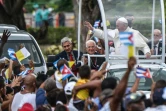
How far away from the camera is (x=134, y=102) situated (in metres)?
8.51

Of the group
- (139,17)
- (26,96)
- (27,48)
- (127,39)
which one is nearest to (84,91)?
(127,39)

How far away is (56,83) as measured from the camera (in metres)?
11.8

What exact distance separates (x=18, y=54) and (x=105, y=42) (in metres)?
1.83

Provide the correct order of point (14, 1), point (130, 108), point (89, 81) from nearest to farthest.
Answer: point (130, 108)
point (89, 81)
point (14, 1)

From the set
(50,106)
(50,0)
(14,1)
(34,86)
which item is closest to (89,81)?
(50,106)

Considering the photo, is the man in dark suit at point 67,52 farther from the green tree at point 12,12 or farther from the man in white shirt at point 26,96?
the green tree at point 12,12

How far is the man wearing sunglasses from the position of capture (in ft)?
27.7

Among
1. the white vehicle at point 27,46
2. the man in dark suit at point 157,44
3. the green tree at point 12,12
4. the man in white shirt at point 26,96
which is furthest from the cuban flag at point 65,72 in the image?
the green tree at point 12,12

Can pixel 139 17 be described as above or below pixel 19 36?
above

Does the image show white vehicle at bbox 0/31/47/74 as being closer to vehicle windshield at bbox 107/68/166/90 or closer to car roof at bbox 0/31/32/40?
car roof at bbox 0/31/32/40

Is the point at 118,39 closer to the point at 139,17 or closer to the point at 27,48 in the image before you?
the point at 139,17

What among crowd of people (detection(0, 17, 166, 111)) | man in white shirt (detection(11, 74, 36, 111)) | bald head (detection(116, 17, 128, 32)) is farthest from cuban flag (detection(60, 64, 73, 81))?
bald head (detection(116, 17, 128, 32))

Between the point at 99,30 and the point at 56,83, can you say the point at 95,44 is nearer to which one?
the point at 99,30

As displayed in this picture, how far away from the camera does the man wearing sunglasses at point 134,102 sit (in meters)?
8.44
